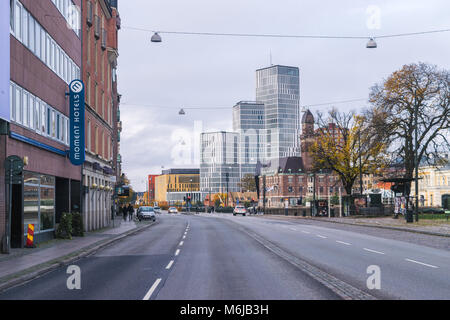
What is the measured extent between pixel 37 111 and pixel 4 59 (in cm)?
524

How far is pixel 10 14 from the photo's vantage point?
2080cm

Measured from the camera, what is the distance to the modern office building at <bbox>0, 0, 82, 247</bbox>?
2062 centimetres

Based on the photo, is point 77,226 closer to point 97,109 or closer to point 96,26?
point 97,109

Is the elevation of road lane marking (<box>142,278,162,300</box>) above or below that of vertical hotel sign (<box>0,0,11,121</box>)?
below

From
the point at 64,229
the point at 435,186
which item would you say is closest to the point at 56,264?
the point at 64,229

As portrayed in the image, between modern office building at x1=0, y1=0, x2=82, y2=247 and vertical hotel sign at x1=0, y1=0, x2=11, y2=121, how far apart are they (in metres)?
0.04

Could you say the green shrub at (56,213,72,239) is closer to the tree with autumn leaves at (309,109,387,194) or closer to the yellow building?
Result: the tree with autumn leaves at (309,109,387,194)

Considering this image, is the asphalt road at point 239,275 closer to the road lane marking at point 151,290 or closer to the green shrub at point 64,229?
the road lane marking at point 151,290

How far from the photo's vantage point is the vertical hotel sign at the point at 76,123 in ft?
97.6

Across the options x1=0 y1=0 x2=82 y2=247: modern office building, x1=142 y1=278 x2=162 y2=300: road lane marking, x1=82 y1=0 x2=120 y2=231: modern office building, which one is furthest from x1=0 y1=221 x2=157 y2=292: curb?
x1=82 y1=0 x2=120 y2=231: modern office building

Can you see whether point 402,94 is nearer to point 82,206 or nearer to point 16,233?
point 82,206

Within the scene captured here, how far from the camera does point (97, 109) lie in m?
41.8
